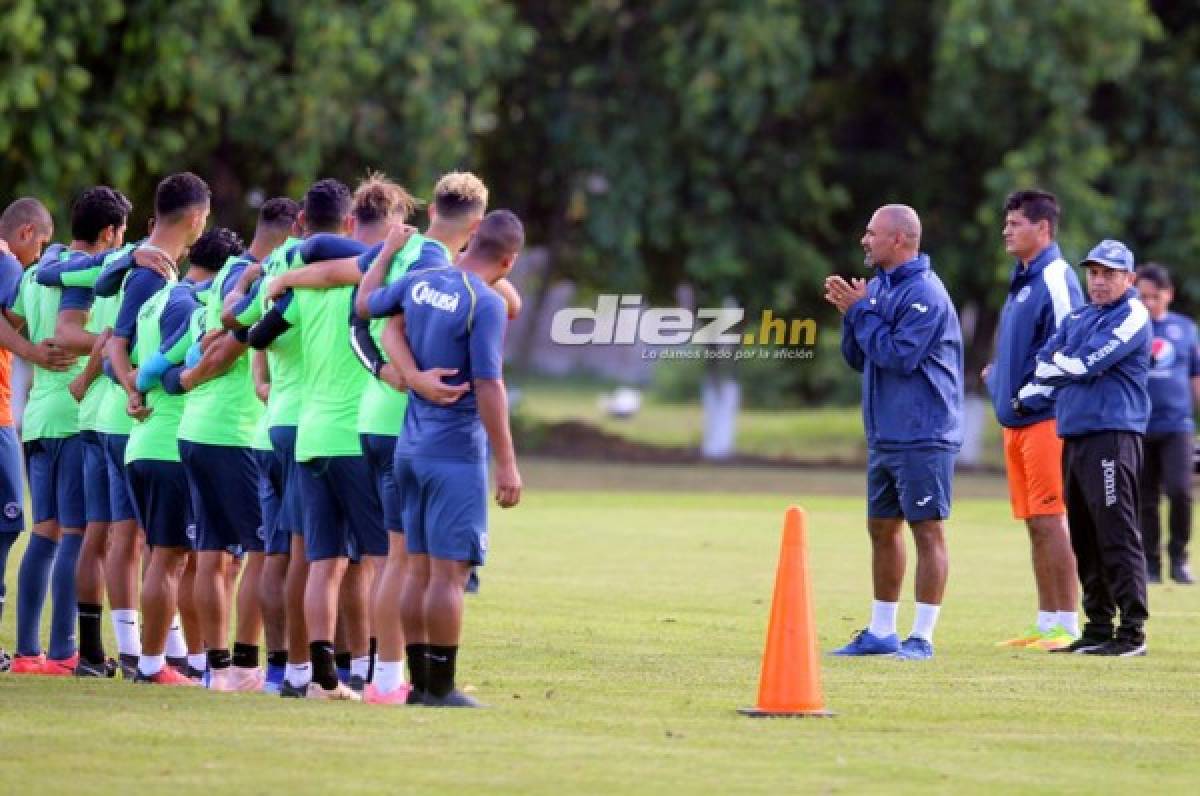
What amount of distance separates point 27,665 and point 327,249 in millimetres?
3137

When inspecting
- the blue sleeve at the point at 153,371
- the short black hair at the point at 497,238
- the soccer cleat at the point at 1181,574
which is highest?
the short black hair at the point at 497,238

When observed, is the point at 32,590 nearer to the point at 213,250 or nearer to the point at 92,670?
the point at 92,670

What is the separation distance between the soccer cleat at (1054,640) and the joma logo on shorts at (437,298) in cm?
547

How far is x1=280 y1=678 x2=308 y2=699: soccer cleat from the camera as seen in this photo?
1093 cm

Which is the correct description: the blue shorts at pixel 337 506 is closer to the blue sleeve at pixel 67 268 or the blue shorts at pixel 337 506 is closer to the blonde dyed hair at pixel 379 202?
the blonde dyed hair at pixel 379 202

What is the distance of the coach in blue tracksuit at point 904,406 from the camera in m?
13.4

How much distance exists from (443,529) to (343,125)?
25760 mm

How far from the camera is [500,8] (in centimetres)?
3825

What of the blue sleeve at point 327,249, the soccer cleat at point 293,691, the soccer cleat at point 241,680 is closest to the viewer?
the blue sleeve at point 327,249

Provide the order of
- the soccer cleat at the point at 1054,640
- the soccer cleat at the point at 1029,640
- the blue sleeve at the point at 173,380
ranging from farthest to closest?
the soccer cleat at the point at 1029,640 < the soccer cleat at the point at 1054,640 < the blue sleeve at the point at 173,380

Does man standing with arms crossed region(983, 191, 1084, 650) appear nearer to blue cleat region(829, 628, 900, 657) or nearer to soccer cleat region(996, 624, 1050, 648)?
soccer cleat region(996, 624, 1050, 648)

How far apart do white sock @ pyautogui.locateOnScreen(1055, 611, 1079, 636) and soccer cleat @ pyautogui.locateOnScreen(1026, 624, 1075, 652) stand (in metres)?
0.03

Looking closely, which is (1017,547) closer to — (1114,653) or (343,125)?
(1114,653)

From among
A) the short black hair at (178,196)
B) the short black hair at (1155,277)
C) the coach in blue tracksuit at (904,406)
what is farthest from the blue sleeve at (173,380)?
the short black hair at (1155,277)
